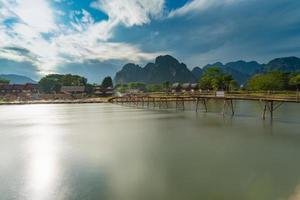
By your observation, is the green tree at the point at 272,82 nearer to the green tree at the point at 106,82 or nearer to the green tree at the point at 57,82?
the green tree at the point at 106,82

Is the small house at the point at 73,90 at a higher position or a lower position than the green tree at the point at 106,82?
lower

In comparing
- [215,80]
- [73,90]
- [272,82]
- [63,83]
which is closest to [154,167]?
[215,80]

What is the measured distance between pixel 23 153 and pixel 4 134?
25.5 ft

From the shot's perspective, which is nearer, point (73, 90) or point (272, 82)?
point (272, 82)

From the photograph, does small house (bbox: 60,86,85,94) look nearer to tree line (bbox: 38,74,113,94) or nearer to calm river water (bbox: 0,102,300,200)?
tree line (bbox: 38,74,113,94)

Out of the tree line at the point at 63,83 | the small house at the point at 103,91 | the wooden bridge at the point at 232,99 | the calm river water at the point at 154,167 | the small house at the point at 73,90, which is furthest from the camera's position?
the tree line at the point at 63,83

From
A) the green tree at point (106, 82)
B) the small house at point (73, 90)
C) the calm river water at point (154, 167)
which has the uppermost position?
the green tree at point (106, 82)

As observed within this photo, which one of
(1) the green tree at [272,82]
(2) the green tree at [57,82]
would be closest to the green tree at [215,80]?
(1) the green tree at [272,82]

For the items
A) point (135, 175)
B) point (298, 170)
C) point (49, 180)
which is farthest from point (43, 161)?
point (298, 170)

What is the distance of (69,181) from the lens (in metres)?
8.90

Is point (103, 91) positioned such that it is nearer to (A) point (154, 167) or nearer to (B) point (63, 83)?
(B) point (63, 83)

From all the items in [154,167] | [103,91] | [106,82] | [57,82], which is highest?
[57,82]

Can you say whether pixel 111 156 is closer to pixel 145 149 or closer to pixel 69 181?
pixel 145 149

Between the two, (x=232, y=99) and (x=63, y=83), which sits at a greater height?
(x=63, y=83)
